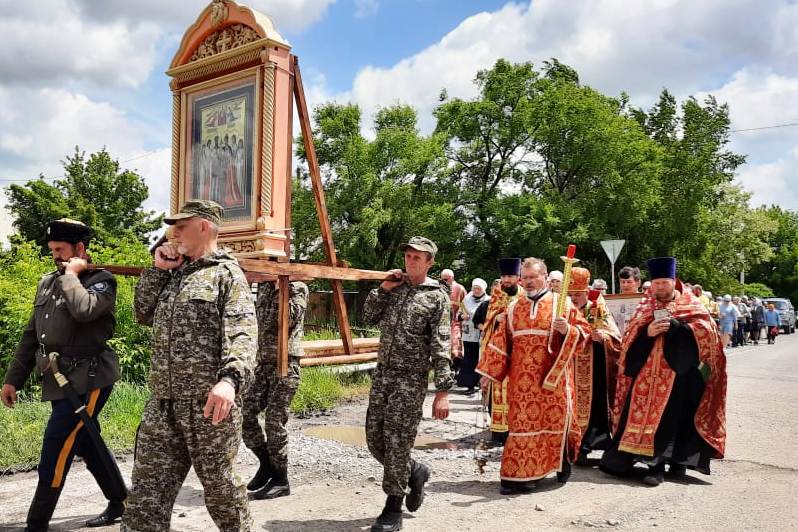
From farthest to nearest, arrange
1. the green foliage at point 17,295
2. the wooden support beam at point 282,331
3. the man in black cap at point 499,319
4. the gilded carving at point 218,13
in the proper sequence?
the green foliage at point 17,295
the man in black cap at point 499,319
the gilded carving at point 218,13
the wooden support beam at point 282,331

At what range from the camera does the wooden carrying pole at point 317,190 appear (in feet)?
18.1

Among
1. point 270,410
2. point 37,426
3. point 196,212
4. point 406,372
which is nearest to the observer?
point 196,212

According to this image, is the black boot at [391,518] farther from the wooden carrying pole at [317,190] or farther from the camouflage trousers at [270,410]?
the wooden carrying pole at [317,190]

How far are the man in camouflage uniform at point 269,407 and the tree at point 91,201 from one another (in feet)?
75.0

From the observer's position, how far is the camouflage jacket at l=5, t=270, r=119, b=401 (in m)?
4.17

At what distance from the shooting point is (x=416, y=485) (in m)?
4.83

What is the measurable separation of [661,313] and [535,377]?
140 cm

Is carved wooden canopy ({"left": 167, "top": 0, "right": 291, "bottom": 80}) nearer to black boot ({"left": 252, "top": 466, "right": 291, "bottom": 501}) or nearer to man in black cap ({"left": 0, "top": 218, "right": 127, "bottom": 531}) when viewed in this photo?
man in black cap ({"left": 0, "top": 218, "right": 127, "bottom": 531})

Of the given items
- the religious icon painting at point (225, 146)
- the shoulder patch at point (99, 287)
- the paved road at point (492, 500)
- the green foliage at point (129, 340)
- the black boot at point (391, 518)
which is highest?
the religious icon painting at point (225, 146)

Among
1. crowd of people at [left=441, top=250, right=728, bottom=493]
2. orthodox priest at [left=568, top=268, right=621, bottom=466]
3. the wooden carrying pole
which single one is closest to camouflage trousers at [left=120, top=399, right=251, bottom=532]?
the wooden carrying pole

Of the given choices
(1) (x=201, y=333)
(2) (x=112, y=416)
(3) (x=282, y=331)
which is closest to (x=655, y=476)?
(3) (x=282, y=331)

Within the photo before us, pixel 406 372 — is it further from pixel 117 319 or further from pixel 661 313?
pixel 117 319

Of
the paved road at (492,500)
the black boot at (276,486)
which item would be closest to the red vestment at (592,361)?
the paved road at (492,500)

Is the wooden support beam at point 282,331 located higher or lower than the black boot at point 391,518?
higher
